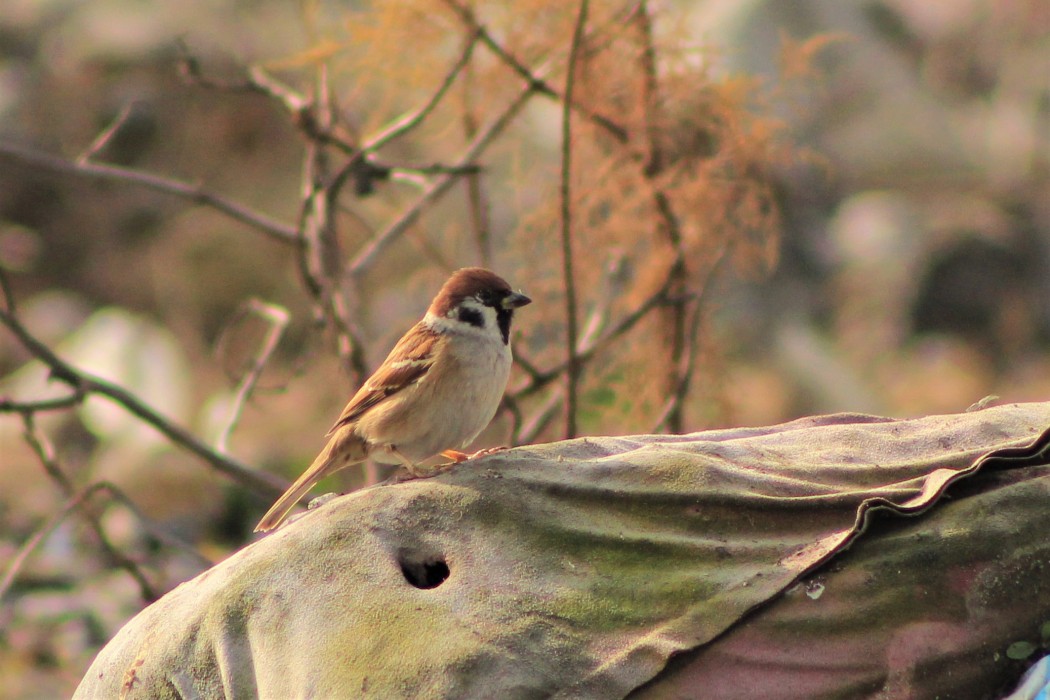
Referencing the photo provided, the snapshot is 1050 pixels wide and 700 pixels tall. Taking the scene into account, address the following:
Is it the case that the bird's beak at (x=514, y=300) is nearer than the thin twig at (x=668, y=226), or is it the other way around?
the bird's beak at (x=514, y=300)

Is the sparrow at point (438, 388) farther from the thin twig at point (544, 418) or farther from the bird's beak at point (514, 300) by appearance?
the thin twig at point (544, 418)

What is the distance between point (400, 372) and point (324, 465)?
0.35 m

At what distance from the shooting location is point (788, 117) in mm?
12273

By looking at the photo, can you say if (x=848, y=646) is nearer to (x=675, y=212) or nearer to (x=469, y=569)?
(x=469, y=569)

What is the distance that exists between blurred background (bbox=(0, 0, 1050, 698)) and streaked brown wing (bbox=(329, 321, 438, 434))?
1.11 meters

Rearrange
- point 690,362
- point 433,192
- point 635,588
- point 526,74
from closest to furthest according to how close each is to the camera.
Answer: point 635,588 → point 526,74 → point 690,362 → point 433,192

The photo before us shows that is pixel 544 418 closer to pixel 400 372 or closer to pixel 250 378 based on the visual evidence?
pixel 250 378

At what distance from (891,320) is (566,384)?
27.8 feet

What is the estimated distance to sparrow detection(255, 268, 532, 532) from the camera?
3176 millimetres

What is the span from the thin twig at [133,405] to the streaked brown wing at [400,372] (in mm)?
1364

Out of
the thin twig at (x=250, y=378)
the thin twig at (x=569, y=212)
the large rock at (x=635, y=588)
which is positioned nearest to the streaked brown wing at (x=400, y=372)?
the large rock at (x=635, y=588)

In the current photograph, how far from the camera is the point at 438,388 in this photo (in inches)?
125

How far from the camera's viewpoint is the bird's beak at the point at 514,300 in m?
3.22

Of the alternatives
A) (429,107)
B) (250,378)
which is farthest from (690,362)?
(250,378)
